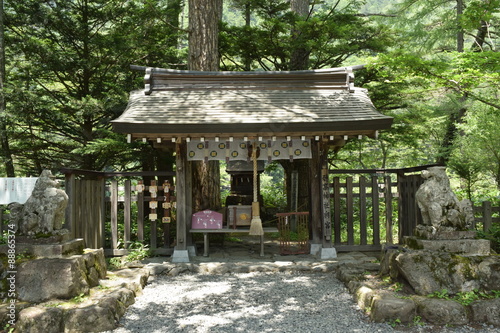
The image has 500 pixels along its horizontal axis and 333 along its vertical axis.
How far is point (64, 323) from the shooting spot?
444 centimetres

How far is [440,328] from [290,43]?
9.34 meters

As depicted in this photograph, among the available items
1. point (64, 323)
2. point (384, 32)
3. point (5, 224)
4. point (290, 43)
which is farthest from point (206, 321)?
point (384, 32)

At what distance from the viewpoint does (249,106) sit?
8469 mm

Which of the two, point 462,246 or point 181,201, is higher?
point 181,201

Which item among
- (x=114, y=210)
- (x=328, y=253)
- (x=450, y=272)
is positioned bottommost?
(x=328, y=253)

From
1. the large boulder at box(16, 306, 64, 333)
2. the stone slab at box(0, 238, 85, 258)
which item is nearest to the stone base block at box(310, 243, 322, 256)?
the stone slab at box(0, 238, 85, 258)

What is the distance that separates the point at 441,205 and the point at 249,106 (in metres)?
4.54

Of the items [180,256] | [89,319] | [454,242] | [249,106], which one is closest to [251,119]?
[249,106]

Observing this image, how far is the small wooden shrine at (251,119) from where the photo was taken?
7438mm

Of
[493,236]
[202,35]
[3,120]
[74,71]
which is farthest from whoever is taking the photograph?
[202,35]

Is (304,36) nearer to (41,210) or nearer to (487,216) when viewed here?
(487,216)

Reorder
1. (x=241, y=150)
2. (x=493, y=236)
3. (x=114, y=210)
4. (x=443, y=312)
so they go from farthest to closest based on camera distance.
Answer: (x=114, y=210)
(x=241, y=150)
(x=493, y=236)
(x=443, y=312)

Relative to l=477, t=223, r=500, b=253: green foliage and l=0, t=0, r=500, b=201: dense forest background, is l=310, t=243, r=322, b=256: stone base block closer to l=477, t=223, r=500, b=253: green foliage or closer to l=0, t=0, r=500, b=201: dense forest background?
l=477, t=223, r=500, b=253: green foliage

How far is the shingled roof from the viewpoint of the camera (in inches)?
292
